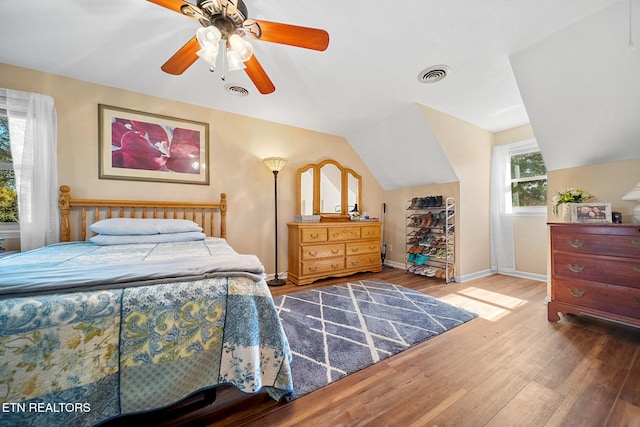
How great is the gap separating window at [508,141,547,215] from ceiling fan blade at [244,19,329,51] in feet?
12.1

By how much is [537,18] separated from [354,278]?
10.5 ft

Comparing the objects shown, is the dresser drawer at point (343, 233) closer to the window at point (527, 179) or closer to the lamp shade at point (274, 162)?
the lamp shade at point (274, 162)

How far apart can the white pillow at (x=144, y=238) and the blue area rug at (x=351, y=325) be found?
1.16 meters

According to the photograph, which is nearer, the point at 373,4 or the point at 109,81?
the point at 373,4

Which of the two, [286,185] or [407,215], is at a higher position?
[286,185]

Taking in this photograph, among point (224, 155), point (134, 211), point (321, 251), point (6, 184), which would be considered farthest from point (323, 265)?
point (6, 184)

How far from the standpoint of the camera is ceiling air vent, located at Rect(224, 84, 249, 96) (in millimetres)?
2482

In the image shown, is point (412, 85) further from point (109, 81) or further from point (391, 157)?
point (109, 81)

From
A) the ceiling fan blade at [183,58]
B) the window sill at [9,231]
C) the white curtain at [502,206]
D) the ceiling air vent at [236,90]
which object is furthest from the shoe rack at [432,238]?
the window sill at [9,231]

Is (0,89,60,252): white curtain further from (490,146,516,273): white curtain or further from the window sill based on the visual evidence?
(490,146,516,273): white curtain

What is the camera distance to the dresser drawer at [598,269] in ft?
5.63

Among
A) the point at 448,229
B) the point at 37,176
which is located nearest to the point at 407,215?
the point at 448,229

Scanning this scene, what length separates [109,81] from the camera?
237 centimetres

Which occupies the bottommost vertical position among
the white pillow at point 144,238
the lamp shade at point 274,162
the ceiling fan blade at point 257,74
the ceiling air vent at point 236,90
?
the white pillow at point 144,238
